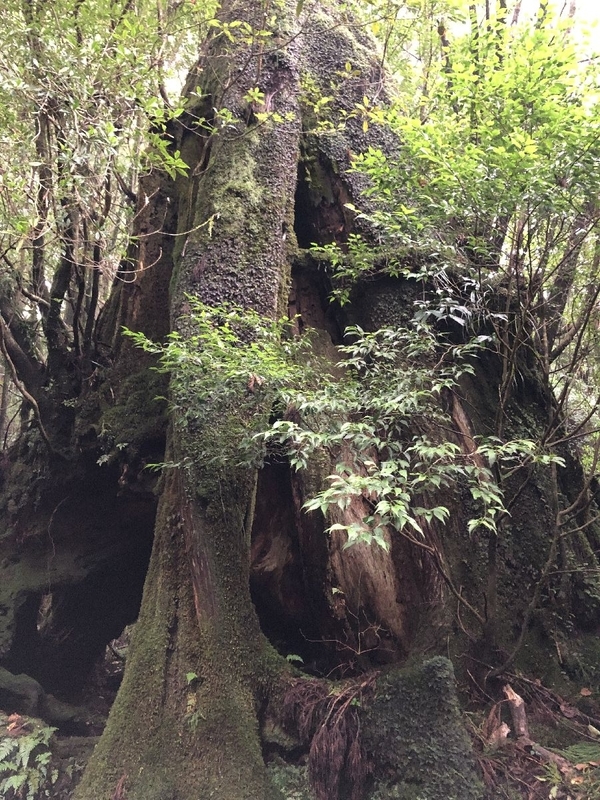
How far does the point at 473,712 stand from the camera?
3355 millimetres

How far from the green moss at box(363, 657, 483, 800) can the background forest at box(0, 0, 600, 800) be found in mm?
14

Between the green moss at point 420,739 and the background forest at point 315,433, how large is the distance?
14 millimetres

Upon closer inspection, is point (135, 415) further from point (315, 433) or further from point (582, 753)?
point (582, 753)

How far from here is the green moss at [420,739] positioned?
9.33ft

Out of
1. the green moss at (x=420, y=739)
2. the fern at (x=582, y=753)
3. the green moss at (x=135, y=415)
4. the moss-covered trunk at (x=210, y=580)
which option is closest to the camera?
the green moss at (x=420, y=739)

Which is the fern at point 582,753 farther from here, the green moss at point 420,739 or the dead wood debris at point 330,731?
the dead wood debris at point 330,731

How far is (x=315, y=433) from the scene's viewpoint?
9.42 feet

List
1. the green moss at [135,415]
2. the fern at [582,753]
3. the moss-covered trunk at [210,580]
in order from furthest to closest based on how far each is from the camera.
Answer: the green moss at [135,415] < the moss-covered trunk at [210,580] < the fern at [582,753]

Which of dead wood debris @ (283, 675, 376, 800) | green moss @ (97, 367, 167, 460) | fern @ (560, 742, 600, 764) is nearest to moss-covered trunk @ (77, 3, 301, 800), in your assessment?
dead wood debris @ (283, 675, 376, 800)

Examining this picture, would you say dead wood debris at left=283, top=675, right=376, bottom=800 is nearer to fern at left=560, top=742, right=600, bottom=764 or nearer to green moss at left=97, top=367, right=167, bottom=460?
fern at left=560, top=742, right=600, bottom=764

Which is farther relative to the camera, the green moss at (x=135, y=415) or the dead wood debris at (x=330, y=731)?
the green moss at (x=135, y=415)

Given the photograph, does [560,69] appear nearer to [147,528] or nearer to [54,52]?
[54,52]

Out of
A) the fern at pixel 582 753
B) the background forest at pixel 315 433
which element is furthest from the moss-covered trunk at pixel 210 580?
the fern at pixel 582 753

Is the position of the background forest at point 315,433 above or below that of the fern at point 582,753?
above
